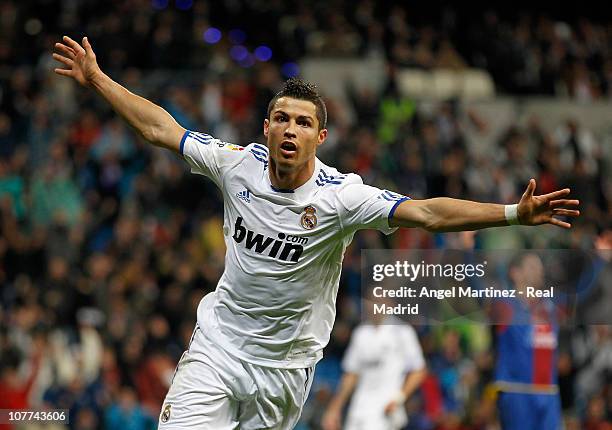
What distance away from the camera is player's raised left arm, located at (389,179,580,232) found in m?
5.80

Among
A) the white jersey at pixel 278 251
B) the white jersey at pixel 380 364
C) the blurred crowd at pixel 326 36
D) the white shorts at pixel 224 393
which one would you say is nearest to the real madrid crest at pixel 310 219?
the white jersey at pixel 278 251

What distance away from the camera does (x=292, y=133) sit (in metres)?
6.43

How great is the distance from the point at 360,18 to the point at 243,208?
14452 millimetres

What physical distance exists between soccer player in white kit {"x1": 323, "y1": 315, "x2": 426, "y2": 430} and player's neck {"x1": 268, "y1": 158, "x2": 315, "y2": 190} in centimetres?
495

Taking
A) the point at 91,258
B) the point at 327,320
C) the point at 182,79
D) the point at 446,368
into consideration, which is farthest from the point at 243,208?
the point at 182,79

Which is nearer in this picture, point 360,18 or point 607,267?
point 607,267

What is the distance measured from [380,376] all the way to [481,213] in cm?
599

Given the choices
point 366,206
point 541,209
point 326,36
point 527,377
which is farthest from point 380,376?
point 326,36

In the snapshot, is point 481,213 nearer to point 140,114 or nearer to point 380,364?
point 140,114

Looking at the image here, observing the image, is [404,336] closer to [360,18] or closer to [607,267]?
[607,267]

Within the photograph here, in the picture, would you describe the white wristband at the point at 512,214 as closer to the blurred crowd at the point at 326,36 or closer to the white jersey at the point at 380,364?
the white jersey at the point at 380,364

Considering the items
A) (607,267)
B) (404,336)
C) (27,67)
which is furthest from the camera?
(27,67)

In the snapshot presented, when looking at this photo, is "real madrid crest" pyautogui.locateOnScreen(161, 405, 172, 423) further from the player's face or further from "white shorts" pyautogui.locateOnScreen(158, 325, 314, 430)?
the player's face

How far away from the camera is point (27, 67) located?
16828mm
